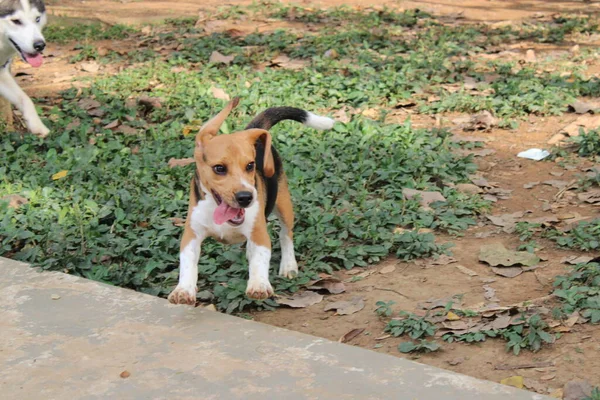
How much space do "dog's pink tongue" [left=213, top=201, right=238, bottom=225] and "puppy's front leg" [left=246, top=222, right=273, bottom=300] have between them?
0.87 ft

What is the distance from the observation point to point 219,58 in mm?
9375

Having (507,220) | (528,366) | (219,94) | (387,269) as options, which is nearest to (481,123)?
(507,220)

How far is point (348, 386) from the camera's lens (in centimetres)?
342

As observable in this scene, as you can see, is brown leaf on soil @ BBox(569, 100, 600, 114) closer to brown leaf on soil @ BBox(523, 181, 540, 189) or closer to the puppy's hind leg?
brown leaf on soil @ BBox(523, 181, 540, 189)

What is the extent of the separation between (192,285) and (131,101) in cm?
415

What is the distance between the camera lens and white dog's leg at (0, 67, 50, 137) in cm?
718

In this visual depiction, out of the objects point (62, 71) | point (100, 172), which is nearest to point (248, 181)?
point (100, 172)

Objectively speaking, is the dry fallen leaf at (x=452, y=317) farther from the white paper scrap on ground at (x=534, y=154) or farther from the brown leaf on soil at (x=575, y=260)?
the white paper scrap on ground at (x=534, y=154)

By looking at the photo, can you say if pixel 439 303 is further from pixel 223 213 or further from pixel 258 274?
pixel 223 213

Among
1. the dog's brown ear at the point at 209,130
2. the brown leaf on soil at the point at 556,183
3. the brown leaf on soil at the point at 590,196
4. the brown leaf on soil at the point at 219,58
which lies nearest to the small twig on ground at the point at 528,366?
the dog's brown ear at the point at 209,130

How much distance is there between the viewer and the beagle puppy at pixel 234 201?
4.18m

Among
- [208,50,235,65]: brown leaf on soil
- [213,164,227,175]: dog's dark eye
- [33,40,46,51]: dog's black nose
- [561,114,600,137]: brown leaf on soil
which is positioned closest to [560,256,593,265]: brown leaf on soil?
[213,164,227,175]: dog's dark eye

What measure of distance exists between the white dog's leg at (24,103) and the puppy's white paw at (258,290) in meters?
3.47

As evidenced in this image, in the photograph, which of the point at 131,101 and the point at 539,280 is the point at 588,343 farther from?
the point at 131,101
